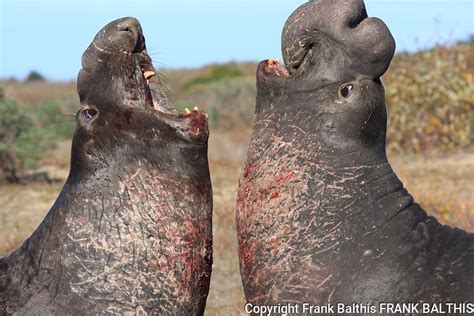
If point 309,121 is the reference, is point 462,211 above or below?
below

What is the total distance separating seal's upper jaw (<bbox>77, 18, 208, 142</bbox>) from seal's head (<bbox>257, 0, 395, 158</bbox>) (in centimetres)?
60

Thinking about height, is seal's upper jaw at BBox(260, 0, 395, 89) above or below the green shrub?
below

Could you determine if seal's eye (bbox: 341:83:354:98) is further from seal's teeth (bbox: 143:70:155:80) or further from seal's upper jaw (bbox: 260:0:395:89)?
seal's teeth (bbox: 143:70:155:80)

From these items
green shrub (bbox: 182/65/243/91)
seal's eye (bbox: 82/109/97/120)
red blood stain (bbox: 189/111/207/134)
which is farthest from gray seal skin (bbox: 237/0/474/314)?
green shrub (bbox: 182/65/243/91)

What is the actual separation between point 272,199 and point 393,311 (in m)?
0.72

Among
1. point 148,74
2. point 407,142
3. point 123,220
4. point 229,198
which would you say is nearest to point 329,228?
point 123,220

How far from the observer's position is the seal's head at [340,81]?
4.33 meters

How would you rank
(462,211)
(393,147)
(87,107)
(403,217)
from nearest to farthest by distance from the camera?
1. (403,217)
2. (87,107)
3. (462,211)
4. (393,147)

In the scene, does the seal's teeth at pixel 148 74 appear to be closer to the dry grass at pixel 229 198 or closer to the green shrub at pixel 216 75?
the dry grass at pixel 229 198

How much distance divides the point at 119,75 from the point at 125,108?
178 mm

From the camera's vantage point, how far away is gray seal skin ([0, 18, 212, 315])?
14.4ft

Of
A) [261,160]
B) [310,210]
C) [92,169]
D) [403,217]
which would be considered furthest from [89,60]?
[403,217]

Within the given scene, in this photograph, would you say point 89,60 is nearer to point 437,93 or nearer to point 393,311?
point 393,311

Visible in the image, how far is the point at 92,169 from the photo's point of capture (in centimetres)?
456
